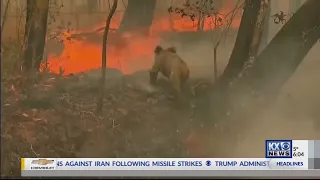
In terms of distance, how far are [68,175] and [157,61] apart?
0.66 meters

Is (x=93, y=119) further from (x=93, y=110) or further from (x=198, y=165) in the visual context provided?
(x=198, y=165)

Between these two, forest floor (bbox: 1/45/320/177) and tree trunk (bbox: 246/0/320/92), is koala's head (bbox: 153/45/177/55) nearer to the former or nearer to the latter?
forest floor (bbox: 1/45/320/177)

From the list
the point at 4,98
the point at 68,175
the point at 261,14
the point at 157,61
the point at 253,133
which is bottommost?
the point at 68,175

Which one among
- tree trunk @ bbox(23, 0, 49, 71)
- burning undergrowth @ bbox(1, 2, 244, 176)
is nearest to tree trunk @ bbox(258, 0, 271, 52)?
burning undergrowth @ bbox(1, 2, 244, 176)

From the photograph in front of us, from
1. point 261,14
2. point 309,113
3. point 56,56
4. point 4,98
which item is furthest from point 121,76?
point 309,113

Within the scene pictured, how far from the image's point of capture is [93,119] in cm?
183

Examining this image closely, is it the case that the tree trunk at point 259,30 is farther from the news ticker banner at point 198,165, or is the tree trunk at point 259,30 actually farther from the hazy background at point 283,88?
the news ticker banner at point 198,165

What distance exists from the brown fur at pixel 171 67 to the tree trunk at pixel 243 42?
0.58ft

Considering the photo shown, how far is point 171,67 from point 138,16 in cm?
27

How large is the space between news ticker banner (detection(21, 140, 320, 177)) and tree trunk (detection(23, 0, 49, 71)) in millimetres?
480

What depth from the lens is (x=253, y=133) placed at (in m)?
1.81

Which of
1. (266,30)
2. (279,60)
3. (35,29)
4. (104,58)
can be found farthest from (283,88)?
(35,29)

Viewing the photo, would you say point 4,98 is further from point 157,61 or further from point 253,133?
point 253,133

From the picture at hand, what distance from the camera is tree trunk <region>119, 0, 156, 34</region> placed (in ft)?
5.86
